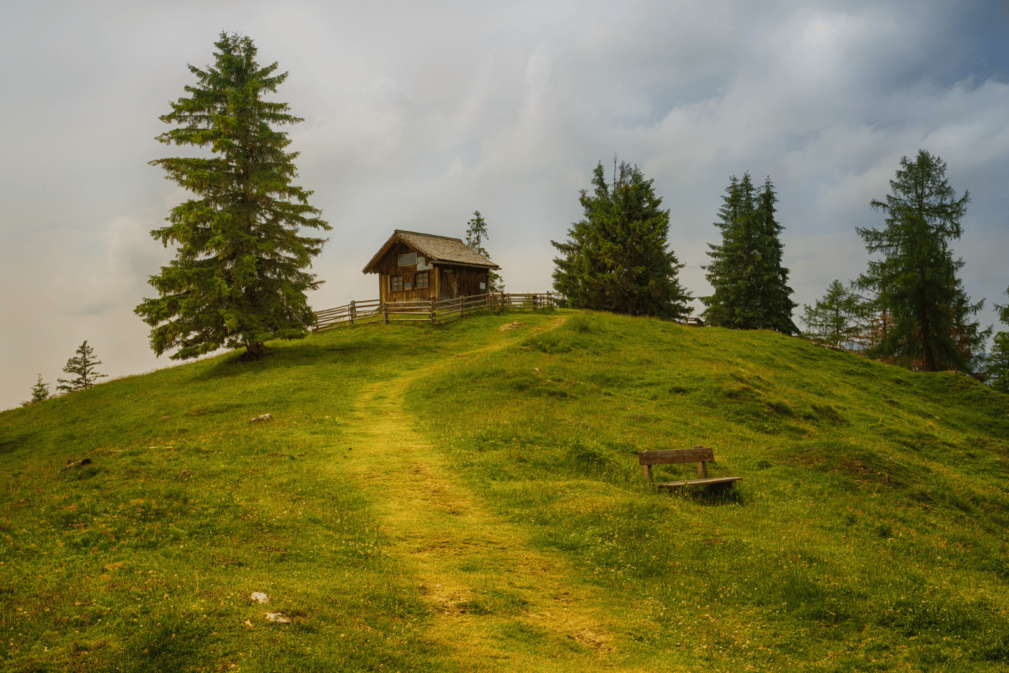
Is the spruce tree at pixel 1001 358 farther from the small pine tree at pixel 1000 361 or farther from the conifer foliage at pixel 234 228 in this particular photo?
the conifer foliage at pixel 234 228

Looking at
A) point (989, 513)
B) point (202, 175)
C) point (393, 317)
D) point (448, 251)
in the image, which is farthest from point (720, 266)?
point (202, 175)

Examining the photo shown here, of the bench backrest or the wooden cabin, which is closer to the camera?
the bench backrest

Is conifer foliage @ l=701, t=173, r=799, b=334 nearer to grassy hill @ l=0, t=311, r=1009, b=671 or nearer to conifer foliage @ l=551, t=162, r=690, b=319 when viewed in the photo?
conifer foliage @ l=551, t=162, r=690, b=319

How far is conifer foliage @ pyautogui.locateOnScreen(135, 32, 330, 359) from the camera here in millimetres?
31375

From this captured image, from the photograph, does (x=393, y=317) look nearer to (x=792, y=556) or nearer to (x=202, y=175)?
(x=202, y=175)

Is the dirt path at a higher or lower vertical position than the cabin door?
lower

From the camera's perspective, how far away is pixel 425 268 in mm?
47594

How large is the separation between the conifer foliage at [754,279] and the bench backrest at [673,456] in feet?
127

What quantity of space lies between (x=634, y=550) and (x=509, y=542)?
2.53 metres

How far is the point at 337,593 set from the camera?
30.8 ft

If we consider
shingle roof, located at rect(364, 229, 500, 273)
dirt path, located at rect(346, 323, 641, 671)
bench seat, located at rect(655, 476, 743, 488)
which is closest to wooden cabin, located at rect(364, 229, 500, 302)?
shingle roof, located at rect(364, 229, 500, 273)

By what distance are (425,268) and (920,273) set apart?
37.5 meters

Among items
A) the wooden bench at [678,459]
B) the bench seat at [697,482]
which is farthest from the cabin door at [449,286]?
the bench seat at [697,482]

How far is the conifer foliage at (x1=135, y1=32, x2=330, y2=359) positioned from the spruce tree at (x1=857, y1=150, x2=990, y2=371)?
136ft
